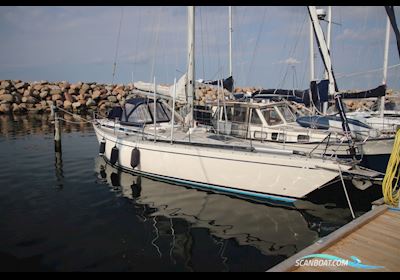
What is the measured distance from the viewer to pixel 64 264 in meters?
6.03

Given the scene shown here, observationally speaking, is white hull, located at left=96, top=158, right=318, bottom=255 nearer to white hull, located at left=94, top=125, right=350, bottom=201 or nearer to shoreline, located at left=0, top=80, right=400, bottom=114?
white hull, located at left=94, top=125, right=350, bottom=201

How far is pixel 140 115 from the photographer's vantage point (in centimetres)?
1362

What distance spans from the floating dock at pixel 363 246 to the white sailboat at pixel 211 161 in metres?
3.20

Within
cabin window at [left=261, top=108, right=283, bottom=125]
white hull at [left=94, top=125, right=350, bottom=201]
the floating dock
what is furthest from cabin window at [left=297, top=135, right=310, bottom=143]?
the floating dock

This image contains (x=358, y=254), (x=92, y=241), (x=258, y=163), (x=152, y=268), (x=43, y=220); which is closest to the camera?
(x=358, y=254)

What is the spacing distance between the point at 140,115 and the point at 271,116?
5593 mm

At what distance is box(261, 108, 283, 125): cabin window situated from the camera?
1178cm

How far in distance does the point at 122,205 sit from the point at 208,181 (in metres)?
2.72

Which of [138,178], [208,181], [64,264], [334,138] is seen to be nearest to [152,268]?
[64,264]

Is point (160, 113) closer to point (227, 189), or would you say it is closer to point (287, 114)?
point (287, 114)

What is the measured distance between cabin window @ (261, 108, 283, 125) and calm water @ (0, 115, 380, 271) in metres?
3.25

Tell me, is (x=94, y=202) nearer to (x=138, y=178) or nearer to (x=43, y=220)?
(x=43, y=220)
